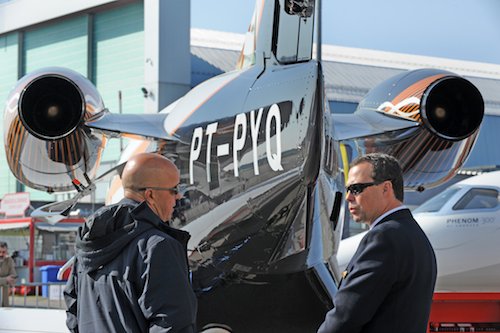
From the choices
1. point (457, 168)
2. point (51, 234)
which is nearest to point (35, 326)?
point (457, 168)

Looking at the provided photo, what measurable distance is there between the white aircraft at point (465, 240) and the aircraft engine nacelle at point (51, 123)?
414 cm

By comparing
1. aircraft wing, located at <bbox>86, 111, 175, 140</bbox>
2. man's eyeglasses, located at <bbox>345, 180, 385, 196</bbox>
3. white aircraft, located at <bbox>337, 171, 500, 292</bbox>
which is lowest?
white aircraft, located at <bbox>337, 171, 500, 292</bbox>

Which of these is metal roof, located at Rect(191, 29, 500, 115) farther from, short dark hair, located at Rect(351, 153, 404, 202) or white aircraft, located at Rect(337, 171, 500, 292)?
short dark hair, located at Rect(351, 153, 404, 202)

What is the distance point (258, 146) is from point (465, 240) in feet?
18.7

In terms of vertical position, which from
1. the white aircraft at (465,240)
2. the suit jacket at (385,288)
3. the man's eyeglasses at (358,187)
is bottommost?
the white aircraft at (465,240)

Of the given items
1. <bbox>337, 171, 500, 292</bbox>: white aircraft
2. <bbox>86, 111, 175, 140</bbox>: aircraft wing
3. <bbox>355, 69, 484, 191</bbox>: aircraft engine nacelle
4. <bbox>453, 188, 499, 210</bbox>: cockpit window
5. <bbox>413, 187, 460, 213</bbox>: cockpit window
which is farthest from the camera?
<bbox>413, 187, 460, 213</bbox>: cockpit window

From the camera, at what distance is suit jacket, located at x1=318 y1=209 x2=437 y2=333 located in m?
3.16

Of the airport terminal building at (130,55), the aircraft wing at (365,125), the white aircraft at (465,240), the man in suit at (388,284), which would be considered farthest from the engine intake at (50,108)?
the airport terminal building at (130,55)

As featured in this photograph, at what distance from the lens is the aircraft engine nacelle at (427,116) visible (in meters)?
7.80

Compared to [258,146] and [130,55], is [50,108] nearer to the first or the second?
[258,146]

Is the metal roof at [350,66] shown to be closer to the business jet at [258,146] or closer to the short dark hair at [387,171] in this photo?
the business jet at [258,146]

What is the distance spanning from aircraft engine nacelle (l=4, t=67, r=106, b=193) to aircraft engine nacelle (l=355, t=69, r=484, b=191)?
9.05 feet

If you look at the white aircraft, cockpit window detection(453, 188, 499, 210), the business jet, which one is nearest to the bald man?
the business jet

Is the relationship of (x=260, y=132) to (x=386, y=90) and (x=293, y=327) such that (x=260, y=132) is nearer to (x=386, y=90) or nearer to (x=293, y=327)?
(x=293, y=327)
